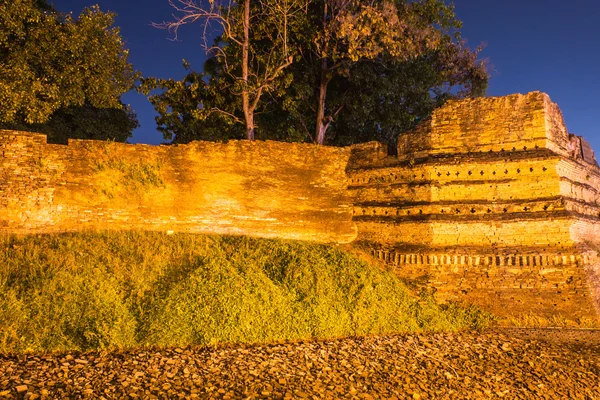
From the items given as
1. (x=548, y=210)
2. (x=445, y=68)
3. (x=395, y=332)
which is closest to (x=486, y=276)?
(x=548, y=210)

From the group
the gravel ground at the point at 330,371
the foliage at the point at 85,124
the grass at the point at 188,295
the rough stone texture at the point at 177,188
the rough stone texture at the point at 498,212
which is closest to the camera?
the gravel ground at the point at 330,371

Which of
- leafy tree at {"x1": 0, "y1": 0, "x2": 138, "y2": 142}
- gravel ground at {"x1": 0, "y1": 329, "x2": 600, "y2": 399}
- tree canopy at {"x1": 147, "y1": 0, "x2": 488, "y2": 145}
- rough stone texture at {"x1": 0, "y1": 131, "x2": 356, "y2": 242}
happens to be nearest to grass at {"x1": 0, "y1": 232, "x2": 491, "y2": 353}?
gravel ground at {"x1": 0, "y1": 329, "x2": 600, "y2": 399}

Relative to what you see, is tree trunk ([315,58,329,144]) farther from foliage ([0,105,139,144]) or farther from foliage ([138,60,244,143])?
foliage ([0,105,139,144])

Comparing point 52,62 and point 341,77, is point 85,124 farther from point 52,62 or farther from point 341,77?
point 341,77

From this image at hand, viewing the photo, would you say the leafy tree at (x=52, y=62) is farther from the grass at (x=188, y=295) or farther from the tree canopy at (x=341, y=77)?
the grass at (x=188, y=295)

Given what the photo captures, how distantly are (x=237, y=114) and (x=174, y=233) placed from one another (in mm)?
7327

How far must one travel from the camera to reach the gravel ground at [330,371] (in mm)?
5332

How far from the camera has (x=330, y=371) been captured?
625 cm

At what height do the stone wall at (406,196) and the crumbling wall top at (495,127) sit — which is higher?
the crumbling wall top at (495,127)

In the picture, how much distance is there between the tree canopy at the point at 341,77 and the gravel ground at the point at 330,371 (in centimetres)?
969

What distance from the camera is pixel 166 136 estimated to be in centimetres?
1798

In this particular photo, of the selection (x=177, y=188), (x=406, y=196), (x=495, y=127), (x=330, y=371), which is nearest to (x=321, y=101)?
(x=406, y=196)

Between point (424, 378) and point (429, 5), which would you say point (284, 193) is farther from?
point (429, 5)

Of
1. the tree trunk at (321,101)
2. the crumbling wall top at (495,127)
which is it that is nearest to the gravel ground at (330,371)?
the crumbling wall top at (495,127)
